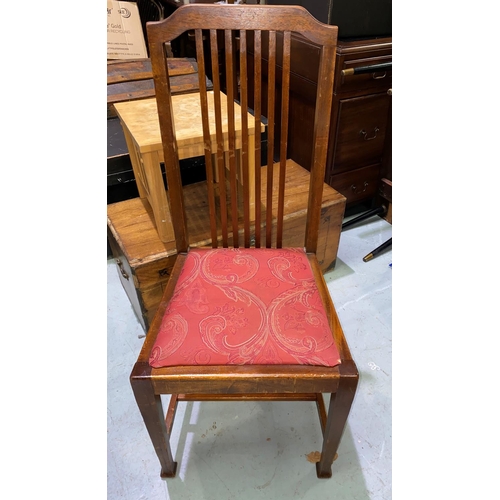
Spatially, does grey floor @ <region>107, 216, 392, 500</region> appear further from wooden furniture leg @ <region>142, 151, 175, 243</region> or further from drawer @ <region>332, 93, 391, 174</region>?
drawer @ <region>332, 93, 391, 174</region>

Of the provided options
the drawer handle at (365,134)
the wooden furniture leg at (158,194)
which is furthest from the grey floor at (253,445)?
the drawer handle at (365,134)

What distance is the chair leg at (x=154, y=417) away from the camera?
0.88 m

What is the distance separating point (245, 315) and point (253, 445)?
22.6 inches

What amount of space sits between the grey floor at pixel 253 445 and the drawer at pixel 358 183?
2.76 ft

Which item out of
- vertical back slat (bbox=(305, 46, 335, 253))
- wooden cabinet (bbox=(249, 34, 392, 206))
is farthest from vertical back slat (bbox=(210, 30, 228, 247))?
wooden cabinet (bbox=(249, 34, 392, 206))

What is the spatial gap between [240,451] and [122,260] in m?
0.81

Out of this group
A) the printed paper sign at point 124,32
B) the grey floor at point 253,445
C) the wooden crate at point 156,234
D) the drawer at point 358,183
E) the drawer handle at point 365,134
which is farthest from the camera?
the printed paper sign at point 124,32

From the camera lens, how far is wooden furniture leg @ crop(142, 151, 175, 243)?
1.23 metres

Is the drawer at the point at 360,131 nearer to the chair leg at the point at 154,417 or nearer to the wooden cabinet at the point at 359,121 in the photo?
the wooden cabinet at the point at 359,121

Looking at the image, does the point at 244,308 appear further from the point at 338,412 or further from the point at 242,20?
the point at 242,20

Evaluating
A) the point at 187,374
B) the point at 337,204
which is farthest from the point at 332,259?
the point at 187,374

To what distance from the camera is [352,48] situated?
1.65 meters
